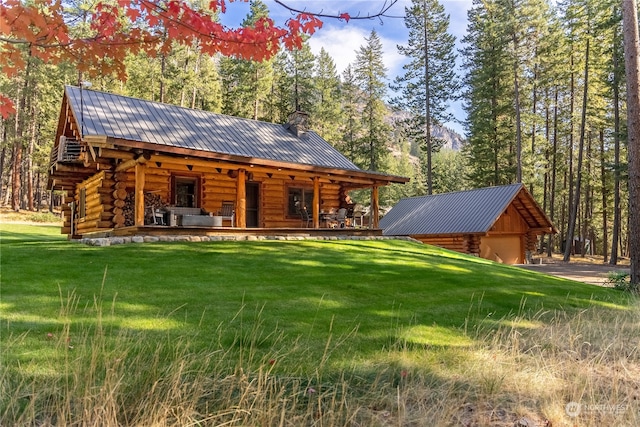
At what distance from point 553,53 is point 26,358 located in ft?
120

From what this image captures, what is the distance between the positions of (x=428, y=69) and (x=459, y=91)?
11.1 feet

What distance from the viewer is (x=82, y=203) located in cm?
1764

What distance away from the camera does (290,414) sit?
123 inches

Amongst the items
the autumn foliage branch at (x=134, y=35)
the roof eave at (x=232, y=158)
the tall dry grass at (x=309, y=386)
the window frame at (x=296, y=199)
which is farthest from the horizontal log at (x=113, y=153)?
the tall dry grass at (x=309, y=386)

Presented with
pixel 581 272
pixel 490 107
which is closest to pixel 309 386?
pixel 581 272

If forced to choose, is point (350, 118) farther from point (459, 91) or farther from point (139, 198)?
point (139, 198)

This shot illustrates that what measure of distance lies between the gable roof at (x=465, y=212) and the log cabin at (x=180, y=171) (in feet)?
22.4

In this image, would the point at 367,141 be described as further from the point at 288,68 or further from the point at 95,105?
the point at 95,105

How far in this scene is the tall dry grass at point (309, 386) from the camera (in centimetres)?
299

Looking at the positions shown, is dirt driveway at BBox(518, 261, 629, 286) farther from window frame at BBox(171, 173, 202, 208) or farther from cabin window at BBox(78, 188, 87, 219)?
→ cabin window at BBox(78, 188, 87, 219)

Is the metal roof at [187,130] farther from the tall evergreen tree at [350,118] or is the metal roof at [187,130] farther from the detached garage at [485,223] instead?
the tall evergreen tree at [350,118]

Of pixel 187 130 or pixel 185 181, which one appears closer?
→ pixel 185 181

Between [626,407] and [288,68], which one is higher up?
[288,68]

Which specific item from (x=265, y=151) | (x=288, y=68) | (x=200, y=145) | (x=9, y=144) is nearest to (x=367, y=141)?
(x=288, y=68)
